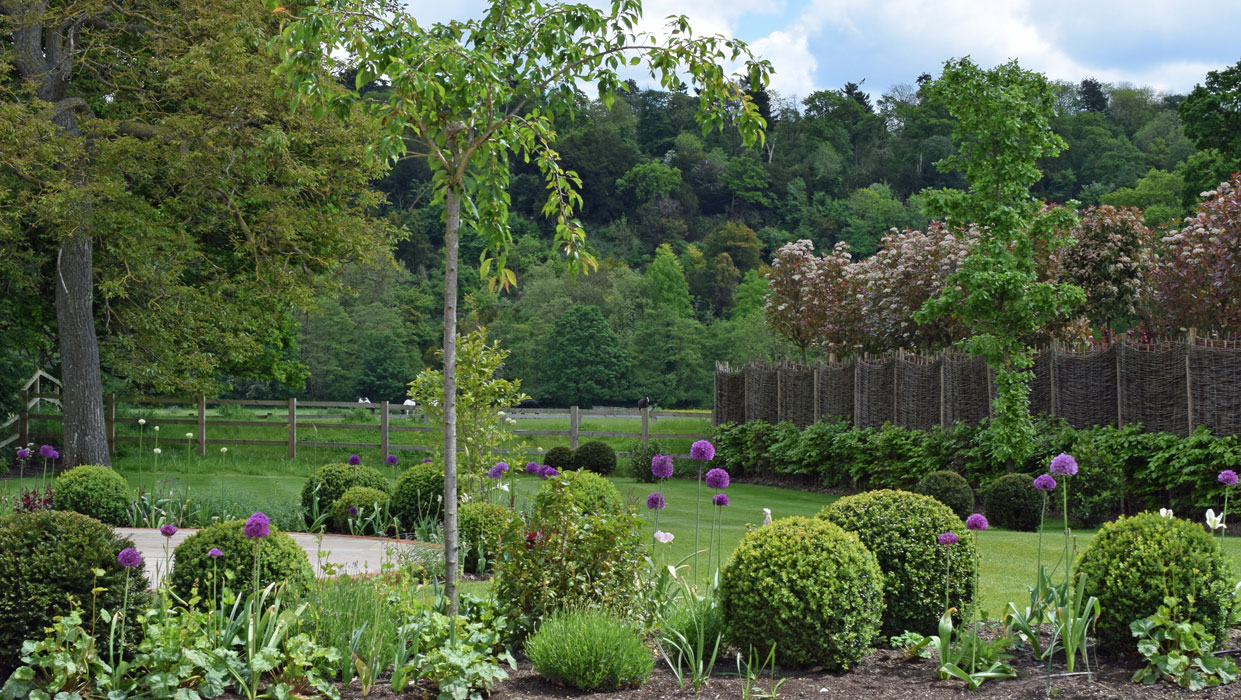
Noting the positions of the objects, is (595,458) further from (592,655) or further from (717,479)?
(592,655)

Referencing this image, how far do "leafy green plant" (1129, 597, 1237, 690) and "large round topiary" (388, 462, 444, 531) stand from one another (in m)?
5.97

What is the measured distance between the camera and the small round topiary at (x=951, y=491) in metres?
10.0

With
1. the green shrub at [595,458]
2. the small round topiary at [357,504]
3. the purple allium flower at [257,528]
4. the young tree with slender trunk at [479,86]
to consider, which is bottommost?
the green shrub at [595,458]

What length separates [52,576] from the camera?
399 cm

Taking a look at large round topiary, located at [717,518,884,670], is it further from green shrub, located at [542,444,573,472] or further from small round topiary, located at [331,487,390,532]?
green shrub, located at [542,444,573,472]

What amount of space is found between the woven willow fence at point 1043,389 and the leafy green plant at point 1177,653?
7.48 m

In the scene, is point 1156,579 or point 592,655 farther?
point 1156,579

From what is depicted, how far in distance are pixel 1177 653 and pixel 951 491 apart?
6.25 m

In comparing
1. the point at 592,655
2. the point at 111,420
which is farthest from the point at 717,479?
the point at 111,420

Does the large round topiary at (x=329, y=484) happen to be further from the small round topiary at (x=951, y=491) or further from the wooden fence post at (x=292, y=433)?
the wooden fence post at (x=292, y=433)

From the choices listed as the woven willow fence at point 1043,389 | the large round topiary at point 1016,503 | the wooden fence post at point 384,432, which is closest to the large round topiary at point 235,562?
the large round topiary at point 1016,503

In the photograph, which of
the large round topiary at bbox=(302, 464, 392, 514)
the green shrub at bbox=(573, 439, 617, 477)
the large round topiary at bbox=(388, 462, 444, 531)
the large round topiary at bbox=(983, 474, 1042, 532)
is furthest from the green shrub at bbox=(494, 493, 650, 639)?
the green shrub at bbox=(573, 439, 617, 477)

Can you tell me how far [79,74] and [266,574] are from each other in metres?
13.8

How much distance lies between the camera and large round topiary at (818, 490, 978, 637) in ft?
14.9
